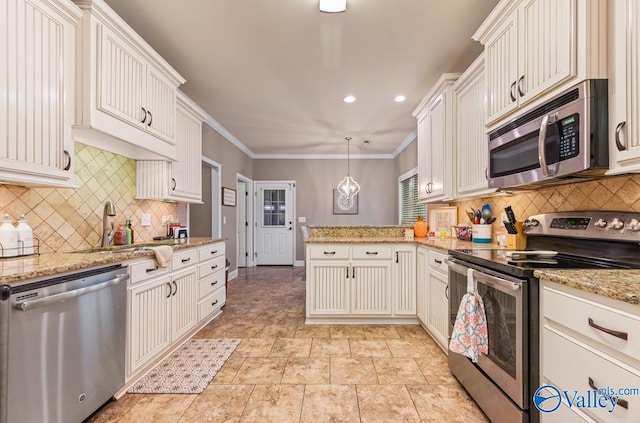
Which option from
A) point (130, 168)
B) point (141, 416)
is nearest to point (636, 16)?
point (141, 416)

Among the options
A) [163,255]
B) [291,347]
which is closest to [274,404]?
[291,347]

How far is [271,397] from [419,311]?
1764 mm

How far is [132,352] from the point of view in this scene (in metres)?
1.96

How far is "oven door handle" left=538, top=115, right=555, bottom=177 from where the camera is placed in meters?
1.51

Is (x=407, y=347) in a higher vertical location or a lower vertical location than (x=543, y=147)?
lower

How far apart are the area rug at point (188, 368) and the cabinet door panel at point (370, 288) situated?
1251mm

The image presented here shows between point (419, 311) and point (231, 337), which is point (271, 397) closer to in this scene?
point (231, 337)

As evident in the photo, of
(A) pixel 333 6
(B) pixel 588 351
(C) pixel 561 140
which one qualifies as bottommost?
(B) pixel 588 351

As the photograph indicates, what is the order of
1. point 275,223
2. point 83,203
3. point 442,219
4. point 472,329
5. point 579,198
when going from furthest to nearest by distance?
point 275,223
point 442,219
point 83,203
point 579,198
point 472,329

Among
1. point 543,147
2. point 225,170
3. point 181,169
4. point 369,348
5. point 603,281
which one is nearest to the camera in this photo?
point 603,281

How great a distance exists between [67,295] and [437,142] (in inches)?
126

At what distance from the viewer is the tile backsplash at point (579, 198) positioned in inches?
58.6

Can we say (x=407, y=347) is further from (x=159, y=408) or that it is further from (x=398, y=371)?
(x=159, y=408)

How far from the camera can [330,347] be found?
2592mm
